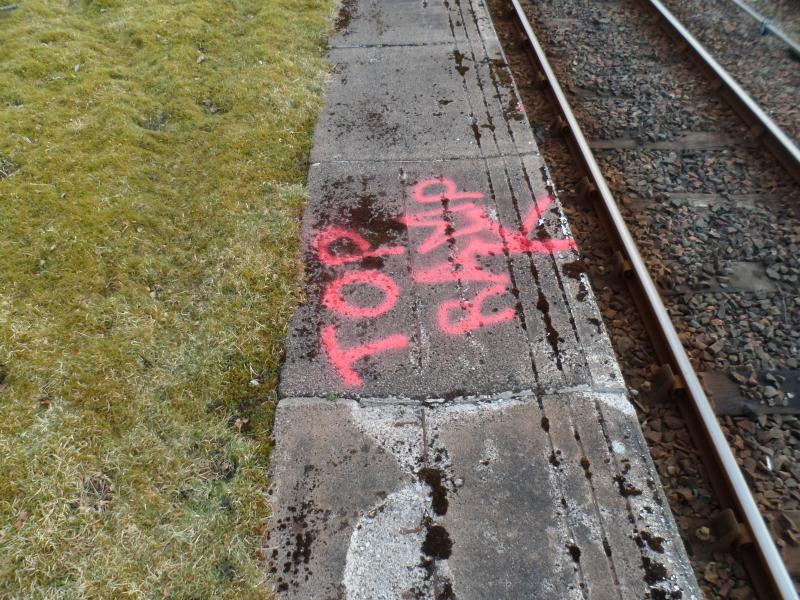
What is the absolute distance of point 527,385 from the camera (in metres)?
3.24

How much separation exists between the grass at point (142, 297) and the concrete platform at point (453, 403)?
294mm

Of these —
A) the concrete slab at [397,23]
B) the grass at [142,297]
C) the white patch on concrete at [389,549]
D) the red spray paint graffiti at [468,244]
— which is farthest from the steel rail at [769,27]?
the white patch on concrete at [389,549]

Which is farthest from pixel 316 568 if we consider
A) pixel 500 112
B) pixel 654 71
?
pixel 654 71

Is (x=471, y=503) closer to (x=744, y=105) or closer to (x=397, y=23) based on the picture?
(x=744, y=105)

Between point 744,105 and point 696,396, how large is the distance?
144 inches

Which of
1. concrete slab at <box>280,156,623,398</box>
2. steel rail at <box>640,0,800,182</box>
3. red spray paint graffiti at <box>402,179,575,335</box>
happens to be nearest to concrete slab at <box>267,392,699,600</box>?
concrete slab at <box>280,156,623,398</box>

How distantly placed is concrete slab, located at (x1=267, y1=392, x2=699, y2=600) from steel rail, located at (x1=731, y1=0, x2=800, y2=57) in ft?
18.9

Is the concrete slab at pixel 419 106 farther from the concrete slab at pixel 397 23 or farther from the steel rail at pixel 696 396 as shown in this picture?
the steel rail at pixel 696 396

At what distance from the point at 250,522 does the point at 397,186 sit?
9.68 ft

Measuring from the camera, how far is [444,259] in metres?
3.98

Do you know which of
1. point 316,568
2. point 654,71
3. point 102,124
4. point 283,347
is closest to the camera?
point 316,568

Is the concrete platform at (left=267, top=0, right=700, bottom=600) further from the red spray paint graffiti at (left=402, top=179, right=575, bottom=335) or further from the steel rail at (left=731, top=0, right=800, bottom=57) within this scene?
the steel rail at (left=731, top=0, right=800, bottom=57)

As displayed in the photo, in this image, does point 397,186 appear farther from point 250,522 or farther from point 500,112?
point 250,522

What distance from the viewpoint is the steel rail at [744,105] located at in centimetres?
465
